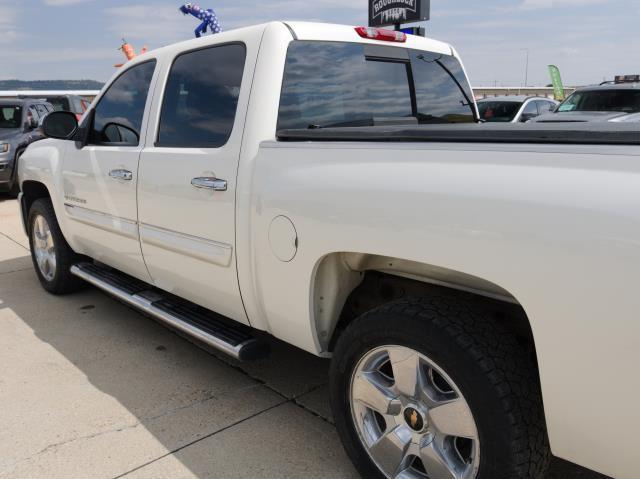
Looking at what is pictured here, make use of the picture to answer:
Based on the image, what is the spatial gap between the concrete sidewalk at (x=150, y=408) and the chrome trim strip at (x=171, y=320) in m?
0.31

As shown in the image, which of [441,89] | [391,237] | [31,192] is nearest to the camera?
[391,237]

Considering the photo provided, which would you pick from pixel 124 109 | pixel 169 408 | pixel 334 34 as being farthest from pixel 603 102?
pixel 169 408

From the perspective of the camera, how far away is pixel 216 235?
2787 mm

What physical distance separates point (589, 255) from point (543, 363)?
1.20 feet

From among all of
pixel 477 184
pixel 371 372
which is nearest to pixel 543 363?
pixel 477 184

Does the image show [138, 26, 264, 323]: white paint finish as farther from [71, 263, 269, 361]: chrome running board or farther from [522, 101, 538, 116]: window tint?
[522, 101, 538, 116]: window tint

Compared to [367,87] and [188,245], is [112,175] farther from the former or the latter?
[367,87]

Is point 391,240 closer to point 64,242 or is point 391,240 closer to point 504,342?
point 504,342

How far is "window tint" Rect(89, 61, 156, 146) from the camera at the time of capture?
3.59 meters

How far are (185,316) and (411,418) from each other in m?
1.59

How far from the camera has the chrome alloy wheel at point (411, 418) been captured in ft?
6.52

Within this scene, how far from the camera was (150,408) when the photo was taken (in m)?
3.09

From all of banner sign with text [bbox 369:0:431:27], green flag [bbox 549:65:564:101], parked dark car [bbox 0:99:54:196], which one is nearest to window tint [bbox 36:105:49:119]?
parked dark car [bbox 0:99:54:196]

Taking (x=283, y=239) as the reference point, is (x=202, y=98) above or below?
above
